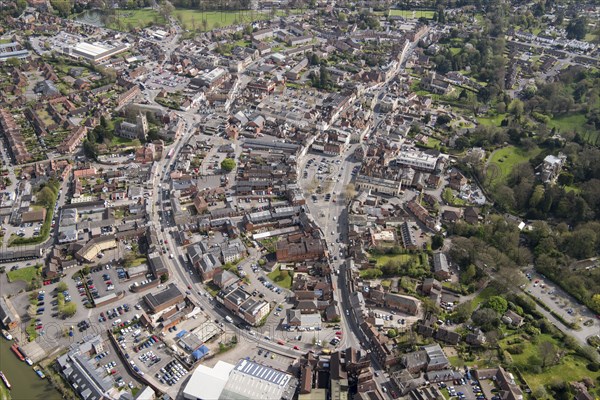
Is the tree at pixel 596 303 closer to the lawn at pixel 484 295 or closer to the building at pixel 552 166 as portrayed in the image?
Answer: the lawn at pixel 484 295

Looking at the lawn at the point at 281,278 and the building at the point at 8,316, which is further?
the lawn at the point at 281,278

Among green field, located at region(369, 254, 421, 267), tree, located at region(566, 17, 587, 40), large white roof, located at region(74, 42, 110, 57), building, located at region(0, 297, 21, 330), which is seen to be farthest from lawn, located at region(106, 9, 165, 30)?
tree, located at region(566, 17, 587, 40)

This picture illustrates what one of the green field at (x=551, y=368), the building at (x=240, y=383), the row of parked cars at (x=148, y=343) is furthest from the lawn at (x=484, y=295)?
the row of parked cars at (x=148, y=343)

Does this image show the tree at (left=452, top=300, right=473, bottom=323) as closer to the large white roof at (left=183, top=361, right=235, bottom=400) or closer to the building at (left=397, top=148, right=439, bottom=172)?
the large white roof at (left=183, top=361, right=235, bottom=400)

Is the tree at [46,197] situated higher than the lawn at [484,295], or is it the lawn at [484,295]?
the tree at [46,197]

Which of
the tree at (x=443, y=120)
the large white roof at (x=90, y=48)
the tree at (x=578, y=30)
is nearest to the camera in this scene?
the tree at (x=443, y=120)

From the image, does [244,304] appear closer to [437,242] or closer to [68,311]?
[68,311]
